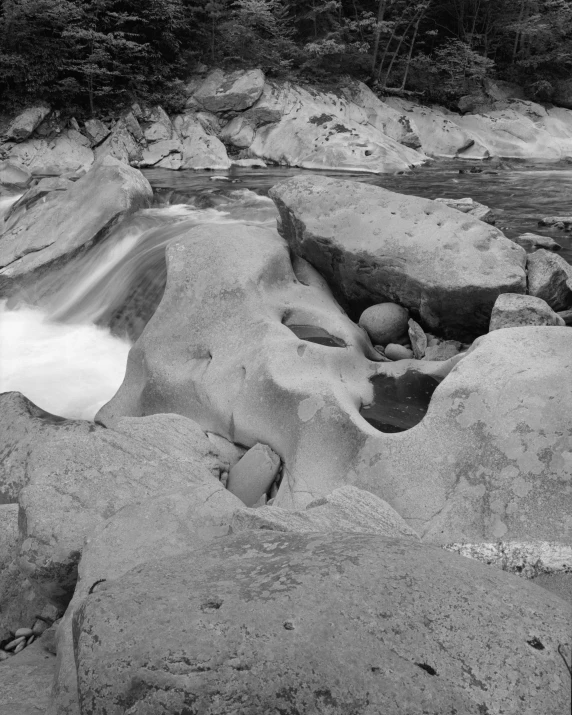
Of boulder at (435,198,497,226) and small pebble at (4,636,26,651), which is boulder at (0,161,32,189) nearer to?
boulder at (435,198,497,226)

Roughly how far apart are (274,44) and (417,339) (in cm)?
1974

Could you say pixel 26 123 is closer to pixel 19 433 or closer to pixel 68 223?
pixel 68 223

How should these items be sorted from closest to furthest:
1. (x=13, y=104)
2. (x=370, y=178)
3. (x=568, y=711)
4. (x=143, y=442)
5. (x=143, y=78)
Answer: (x=568, y=711), (x=143, y=442), (x=370, y=178), (x=13, y=104), (x=143, y=78)

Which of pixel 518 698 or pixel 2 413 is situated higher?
pixel 518 698

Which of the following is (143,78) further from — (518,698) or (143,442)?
(518,698)

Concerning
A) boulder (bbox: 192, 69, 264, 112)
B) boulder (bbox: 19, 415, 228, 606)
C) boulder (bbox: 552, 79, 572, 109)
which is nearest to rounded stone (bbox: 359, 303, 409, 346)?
boulder (bbox: 19, 415, 228, 606)

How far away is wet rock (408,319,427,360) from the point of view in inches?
227

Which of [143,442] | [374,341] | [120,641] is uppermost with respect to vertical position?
[120,641]

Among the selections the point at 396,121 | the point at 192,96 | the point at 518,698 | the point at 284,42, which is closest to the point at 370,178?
the point at 396,121

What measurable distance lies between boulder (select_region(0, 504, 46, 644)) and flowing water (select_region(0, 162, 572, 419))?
3.00 m

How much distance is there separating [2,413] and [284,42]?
69.6 feet

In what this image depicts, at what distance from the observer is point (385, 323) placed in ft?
19.6

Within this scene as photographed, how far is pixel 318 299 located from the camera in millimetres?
6094

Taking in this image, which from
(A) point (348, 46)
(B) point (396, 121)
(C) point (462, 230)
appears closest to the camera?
(C) point (462, 230)
